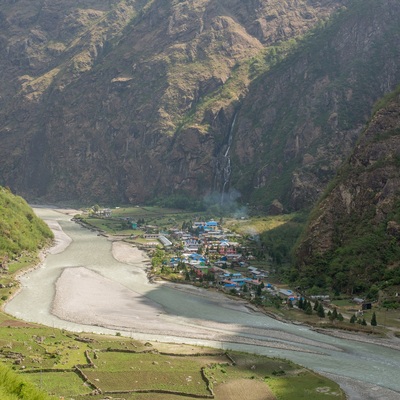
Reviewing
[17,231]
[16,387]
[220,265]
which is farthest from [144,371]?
[17,231]

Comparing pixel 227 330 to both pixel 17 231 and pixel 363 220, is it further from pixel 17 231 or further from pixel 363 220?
pixel 17 231

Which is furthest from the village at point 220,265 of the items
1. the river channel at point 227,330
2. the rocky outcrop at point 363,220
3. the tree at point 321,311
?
the rocky outcrop at point 363,220

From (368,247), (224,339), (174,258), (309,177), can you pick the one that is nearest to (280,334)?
(224,339)

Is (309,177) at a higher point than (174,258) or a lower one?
higher

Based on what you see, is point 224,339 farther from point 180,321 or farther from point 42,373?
point 42,373

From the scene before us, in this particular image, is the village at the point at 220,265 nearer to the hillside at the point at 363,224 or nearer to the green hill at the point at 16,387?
the hillside at the point at 363,224

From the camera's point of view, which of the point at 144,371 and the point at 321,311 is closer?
the point at 144,371

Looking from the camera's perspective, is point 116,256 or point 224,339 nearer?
point 224,339
